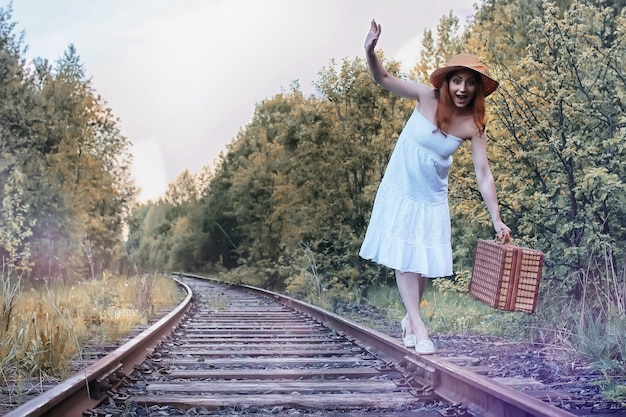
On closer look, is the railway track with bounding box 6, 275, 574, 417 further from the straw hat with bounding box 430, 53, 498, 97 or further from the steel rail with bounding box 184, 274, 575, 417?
the straw hat with bounding box 430, 53, 498, 97

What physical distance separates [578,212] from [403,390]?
9.31ft

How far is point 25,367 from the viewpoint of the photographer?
3273mm

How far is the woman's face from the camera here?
3.30 m

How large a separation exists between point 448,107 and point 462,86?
13cm

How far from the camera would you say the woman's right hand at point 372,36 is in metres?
3.19

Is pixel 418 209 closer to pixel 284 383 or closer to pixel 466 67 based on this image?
pixel 466 67

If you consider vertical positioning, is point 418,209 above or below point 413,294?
above

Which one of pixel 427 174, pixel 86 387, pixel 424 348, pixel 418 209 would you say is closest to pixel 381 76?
pixel 427 174

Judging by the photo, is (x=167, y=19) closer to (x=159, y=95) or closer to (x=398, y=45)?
(x=398, y=45)

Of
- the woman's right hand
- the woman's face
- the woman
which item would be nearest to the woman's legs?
the woman

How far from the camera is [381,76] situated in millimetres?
3371

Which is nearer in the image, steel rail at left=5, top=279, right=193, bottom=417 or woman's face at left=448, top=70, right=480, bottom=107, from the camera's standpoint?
steel rail at left=5, top=279, right=193, bottom=417

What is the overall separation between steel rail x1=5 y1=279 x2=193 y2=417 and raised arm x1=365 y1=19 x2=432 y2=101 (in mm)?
2070

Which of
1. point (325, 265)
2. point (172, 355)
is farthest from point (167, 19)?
point (172, 355)
